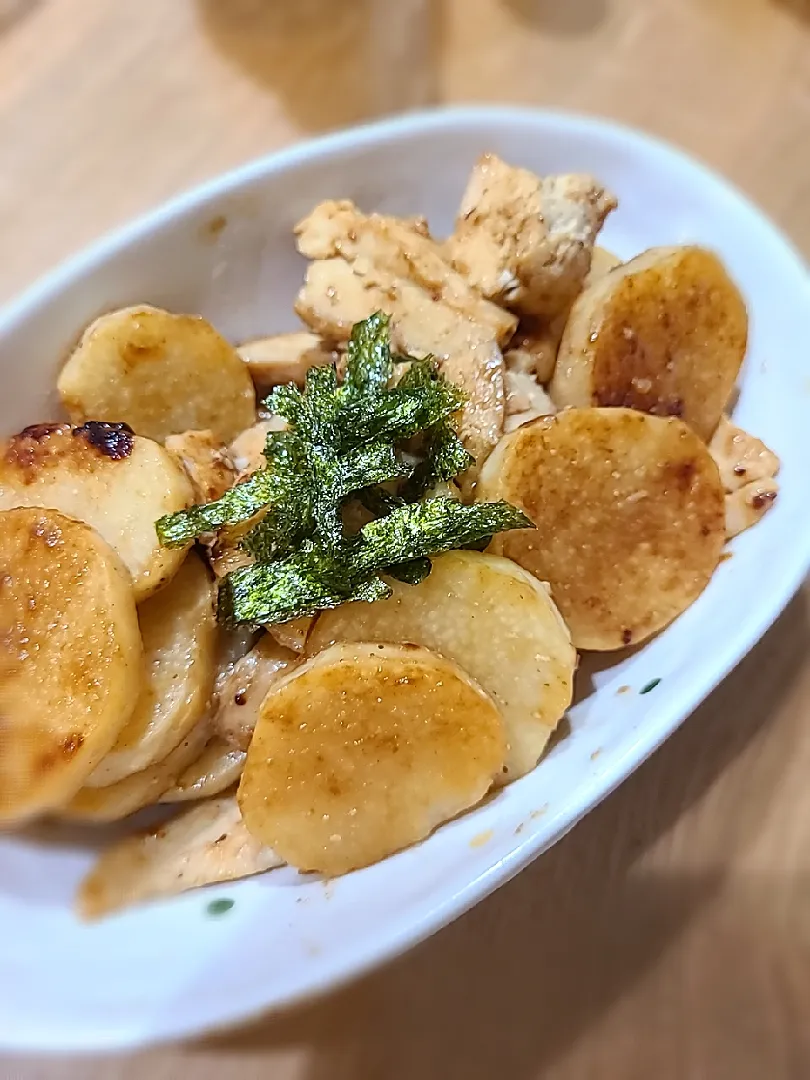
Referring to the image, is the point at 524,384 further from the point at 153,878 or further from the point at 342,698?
the point at 153,878

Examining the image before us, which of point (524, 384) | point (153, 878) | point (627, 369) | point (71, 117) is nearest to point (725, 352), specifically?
point (627, 369)

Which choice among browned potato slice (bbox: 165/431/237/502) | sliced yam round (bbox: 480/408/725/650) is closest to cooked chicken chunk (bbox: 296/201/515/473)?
sliced yam round (bbox: 480/408/725/650)

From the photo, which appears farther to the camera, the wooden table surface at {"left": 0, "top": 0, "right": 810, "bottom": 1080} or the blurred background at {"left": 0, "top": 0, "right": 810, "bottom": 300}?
the blurred background at {"left": 0, "top": 0, "right": 810, "bottom": 300}

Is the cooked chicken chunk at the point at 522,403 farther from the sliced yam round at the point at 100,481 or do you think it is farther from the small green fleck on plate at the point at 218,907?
the small green fleck on plate at the point at 218,907

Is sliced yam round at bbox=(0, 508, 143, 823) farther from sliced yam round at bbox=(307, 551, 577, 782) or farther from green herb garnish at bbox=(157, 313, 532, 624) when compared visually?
sliced yam round at bbox=(307, 551, 577, 782)

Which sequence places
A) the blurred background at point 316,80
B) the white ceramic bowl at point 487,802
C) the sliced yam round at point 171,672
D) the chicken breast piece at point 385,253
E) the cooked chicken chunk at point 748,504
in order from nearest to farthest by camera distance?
the white ceramic bowl at point 487,802
the sliced yam round at point 171,672
the cooked chicken chunk at point 748,504
the chicken breast piece at point 385,253
the blurred background at point 316,80

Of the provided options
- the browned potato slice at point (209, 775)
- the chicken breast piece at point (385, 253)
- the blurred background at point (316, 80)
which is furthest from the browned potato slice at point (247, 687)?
the blurred background at point (316, 80)

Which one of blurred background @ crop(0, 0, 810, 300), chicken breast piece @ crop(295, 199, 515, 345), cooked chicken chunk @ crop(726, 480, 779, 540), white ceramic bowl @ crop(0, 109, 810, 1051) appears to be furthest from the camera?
blurred background @ crop(0, 0, 810, 300)
